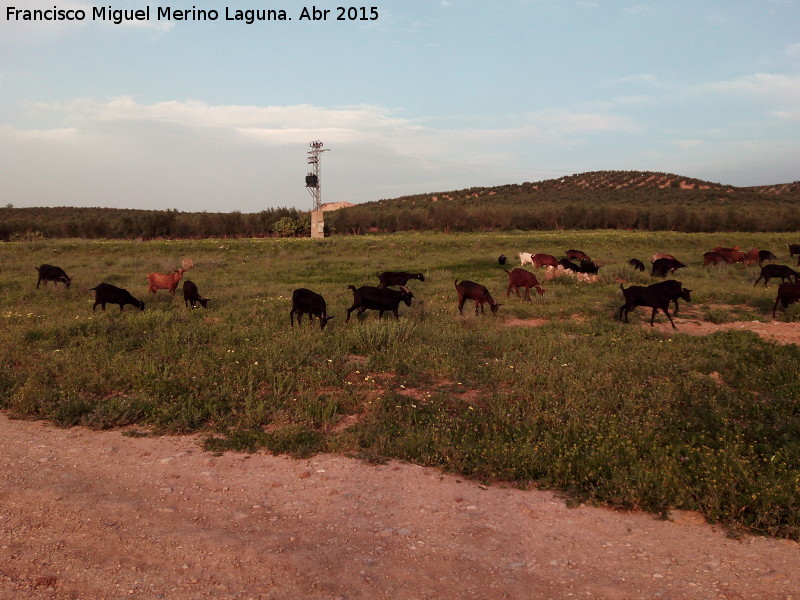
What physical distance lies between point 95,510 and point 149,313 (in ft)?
27.3

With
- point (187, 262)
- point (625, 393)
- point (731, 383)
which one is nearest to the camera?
point (625, 393)

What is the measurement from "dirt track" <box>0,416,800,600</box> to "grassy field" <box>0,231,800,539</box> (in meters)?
0.46

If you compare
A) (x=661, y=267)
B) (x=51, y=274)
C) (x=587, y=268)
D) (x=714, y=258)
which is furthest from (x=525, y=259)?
(x=51, y=274)

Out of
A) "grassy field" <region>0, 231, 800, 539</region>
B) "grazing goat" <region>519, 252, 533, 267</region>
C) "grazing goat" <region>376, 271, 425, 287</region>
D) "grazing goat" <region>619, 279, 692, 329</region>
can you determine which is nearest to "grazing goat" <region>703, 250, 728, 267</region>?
"grazing goat" <region>519, 252, 533, 267</region>

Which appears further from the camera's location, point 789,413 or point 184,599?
point 789,413

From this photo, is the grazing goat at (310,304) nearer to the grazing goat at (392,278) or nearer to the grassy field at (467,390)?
the grassy field at (467,390)

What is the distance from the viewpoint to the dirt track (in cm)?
395

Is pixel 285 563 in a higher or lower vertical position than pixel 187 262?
lower

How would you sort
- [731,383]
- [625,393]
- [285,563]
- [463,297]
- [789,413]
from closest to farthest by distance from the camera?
[285,563] → [789,413] → [625,393] → [731,383] → [463,297]

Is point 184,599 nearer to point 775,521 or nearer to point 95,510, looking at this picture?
point 95,510

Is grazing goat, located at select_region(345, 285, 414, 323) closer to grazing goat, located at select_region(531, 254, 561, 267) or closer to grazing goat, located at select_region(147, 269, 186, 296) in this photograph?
grazing goat, located at select_region(147, 269, 186, 296)

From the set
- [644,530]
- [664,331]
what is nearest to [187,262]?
[664,331]

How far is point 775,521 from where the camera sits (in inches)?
187

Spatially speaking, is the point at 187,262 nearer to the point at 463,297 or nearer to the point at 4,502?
the point at 463,297
